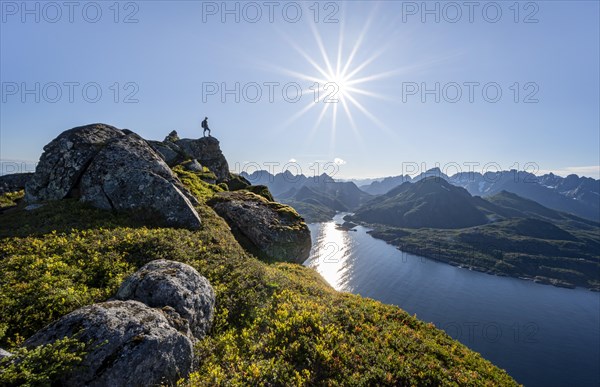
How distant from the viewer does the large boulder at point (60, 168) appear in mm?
24266

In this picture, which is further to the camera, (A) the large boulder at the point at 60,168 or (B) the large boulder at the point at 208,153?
(B) the large boulder at the point at 208,153

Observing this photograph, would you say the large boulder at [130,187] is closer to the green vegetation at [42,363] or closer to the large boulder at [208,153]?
the green vegetation at [42,363]

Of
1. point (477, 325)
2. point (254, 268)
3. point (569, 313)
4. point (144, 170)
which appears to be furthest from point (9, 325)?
point (569, 313)

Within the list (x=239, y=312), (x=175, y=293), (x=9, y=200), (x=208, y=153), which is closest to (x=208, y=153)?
(x=208, y=153)

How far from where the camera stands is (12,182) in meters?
34.1

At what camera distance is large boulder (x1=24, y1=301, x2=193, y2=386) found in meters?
8.25

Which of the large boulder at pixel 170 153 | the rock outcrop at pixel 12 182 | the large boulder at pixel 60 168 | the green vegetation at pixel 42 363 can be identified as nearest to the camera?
the green vegetation at pixel 42 363

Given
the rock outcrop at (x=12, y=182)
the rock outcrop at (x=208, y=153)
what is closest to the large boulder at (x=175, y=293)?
the rock outcrop at (x=12, y=182)

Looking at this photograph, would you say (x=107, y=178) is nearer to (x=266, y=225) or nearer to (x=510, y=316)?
(x=266, y=225)

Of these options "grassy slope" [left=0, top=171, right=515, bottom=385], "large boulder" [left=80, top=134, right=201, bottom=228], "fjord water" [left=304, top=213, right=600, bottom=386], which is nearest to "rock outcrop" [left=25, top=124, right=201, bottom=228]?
"large boulder" [left=80, top=134, right=201, bottom=228]

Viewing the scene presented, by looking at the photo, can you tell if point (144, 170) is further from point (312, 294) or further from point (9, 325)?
point (312, 294)

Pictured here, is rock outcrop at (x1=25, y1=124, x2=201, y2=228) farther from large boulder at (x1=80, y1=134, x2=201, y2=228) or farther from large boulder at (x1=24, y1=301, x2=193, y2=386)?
large boulder at (x1=24, y1=301, x2=193, y2=386)

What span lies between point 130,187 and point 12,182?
2441 cm

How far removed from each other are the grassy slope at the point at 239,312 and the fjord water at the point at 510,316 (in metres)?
127
